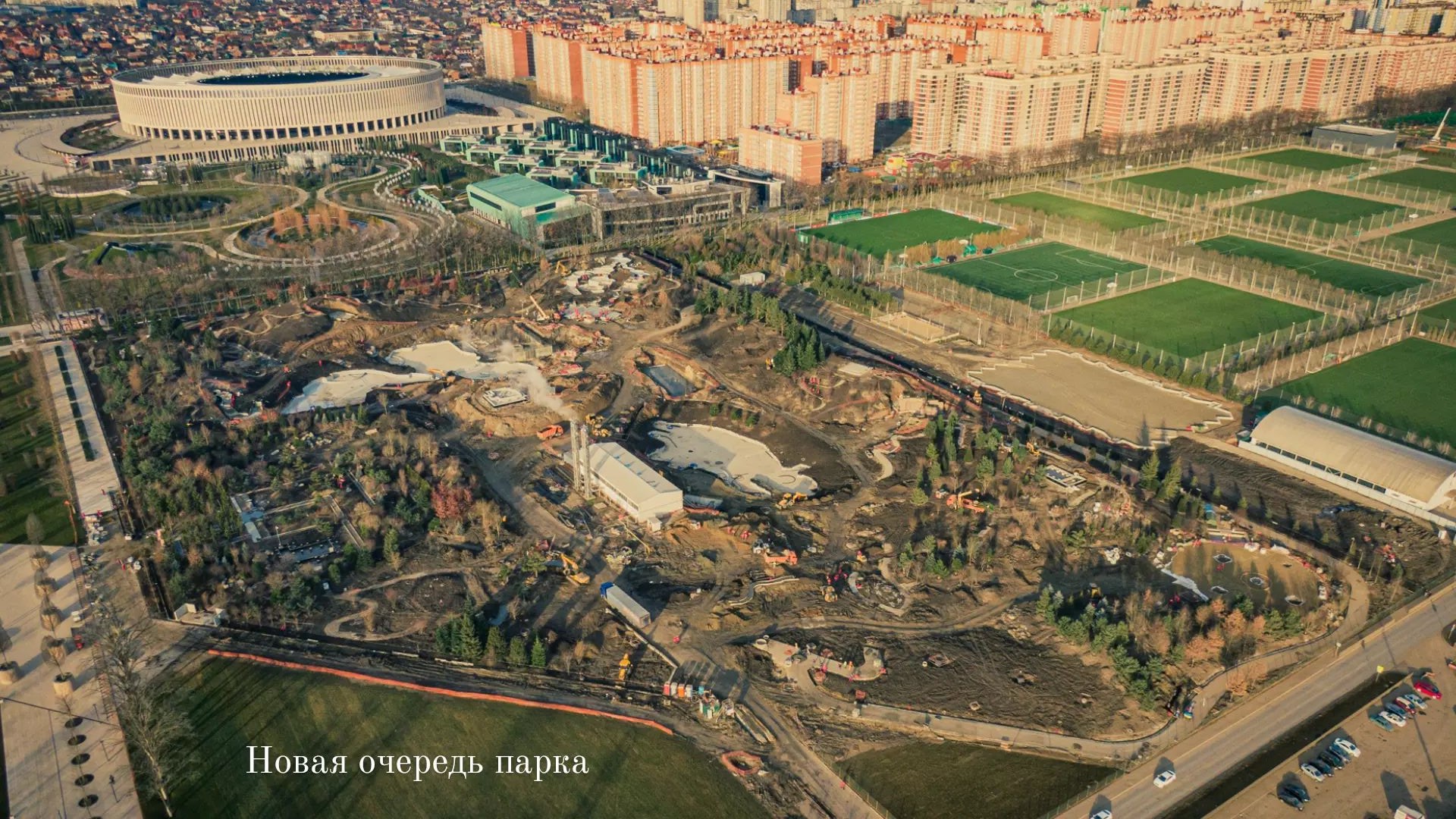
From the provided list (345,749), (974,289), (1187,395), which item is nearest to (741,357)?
(974,289)

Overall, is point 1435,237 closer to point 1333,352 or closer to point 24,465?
point 1333,352

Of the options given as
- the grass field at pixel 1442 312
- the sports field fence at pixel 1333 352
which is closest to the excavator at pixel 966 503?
the sports field fence at pixel 1333 352

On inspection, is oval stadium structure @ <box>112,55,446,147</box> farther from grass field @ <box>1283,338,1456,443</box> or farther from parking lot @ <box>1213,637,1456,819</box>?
parking lot @ <box>1213,637,1456,819</box>

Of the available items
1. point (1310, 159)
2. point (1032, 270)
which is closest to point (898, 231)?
point (1032, 270)

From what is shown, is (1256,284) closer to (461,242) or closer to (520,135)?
(461,242)

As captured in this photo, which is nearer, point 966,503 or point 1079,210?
point 966,503

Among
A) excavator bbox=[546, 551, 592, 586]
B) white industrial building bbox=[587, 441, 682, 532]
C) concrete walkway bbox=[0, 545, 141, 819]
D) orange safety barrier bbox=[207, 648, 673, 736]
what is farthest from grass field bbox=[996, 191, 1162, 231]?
concrete walkway bbox=[0, 545, 141, 819]
